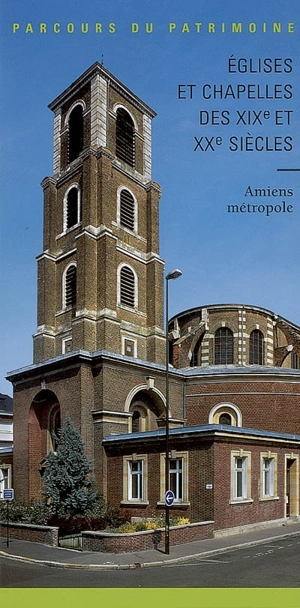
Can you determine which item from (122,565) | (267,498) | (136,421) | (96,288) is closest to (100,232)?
(96,288)

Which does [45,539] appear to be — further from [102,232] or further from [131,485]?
[102,232]

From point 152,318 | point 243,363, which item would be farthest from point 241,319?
point 152,318

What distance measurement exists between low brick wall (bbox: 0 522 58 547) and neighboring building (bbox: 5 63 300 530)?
5.32m

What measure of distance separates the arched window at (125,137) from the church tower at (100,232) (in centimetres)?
6

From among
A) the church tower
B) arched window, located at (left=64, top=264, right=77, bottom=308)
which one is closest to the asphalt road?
the church tower

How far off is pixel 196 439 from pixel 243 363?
19257 mm

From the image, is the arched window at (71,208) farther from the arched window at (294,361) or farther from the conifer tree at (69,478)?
the arched window at (294,361)

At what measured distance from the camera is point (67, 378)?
32312 mm

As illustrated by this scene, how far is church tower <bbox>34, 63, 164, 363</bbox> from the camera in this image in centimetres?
3638

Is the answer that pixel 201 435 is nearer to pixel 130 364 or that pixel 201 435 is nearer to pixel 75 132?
pixel 130 364

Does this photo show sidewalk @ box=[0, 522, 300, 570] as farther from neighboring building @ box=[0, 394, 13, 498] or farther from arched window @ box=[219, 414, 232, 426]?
arched window @ box=[219, 414, 232, 426]

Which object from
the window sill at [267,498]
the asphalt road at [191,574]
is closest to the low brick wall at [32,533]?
the asphalt road at [191,574]

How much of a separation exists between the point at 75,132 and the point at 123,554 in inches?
1117

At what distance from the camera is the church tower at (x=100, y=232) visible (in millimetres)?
36375
